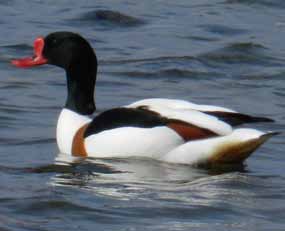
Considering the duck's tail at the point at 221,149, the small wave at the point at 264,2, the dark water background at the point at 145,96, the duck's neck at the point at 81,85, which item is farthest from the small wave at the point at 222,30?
the duck's tail at the point at 221,149

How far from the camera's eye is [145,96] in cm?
1329

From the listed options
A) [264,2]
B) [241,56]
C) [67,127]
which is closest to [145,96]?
[67,127]

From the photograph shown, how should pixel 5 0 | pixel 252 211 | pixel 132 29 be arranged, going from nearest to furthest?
1. pixel 252 211
2. pixel 132 29
3. pixel 5 0

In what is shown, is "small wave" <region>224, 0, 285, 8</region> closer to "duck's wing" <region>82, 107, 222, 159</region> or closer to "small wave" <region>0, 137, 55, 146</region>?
"small wave" <region>0, 137, 55, 146</region>

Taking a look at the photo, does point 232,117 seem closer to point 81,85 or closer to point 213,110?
point 213,110

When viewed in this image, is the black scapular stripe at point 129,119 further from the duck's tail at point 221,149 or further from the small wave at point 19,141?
the small wave at point 19,141

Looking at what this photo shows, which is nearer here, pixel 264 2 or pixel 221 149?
pixel 221 149

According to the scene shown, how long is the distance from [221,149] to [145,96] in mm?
2761

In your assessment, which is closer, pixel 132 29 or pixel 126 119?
pixel 126 119

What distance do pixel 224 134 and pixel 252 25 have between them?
22.6ft

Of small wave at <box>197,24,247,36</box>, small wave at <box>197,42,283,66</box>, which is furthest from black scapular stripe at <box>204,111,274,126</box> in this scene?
small wave at <box>197,24,247,36</box>

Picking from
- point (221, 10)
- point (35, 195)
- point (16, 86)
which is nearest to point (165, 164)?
point (35, 195)

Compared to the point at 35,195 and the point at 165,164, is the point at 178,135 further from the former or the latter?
the point at 35,195

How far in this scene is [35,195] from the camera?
9.42 m
